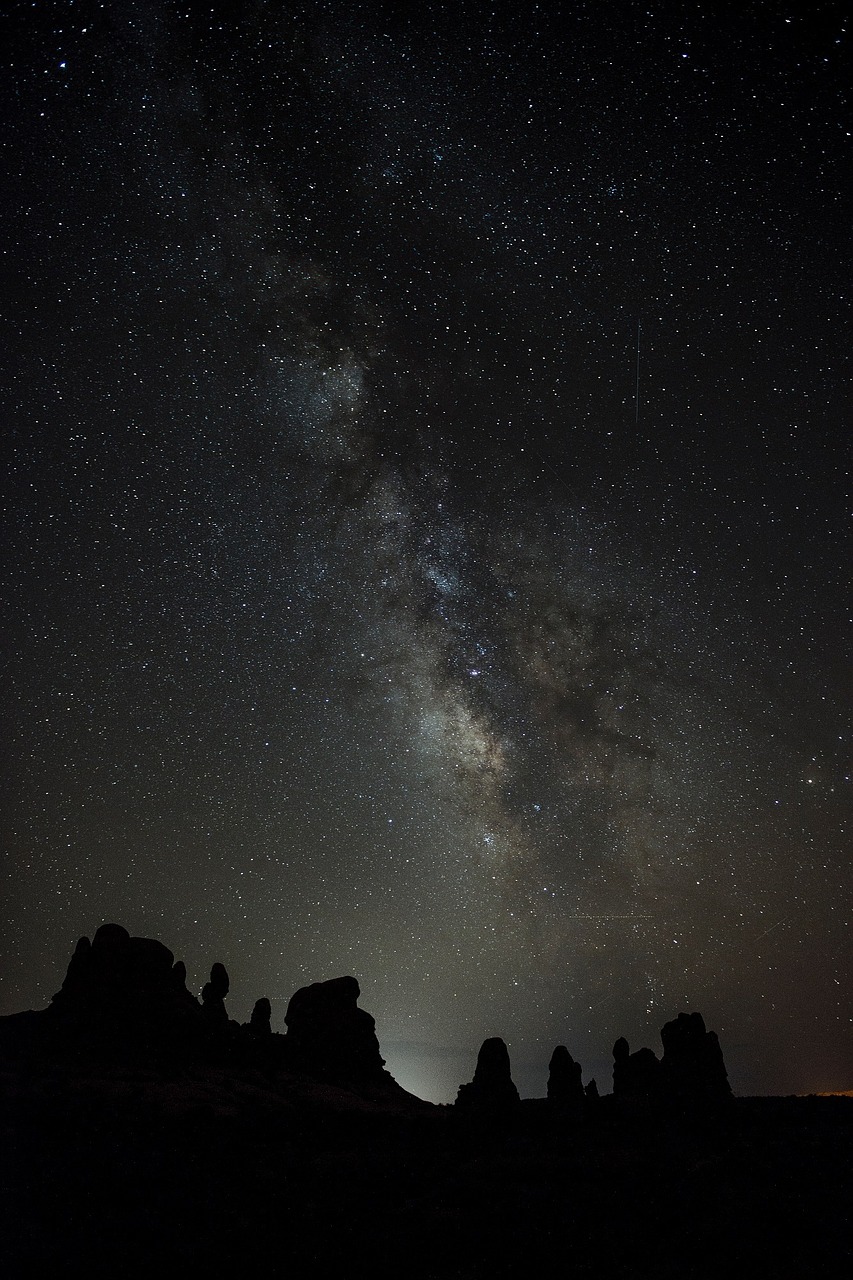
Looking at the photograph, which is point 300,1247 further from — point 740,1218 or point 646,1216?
point 740,1218

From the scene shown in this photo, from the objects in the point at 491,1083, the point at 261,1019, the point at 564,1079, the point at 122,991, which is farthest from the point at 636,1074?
the point at 122,991

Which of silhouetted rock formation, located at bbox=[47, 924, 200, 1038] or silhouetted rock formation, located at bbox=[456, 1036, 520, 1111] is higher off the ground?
silhouetted rock formation, located at bbox=[47, 924, 200, 1038]

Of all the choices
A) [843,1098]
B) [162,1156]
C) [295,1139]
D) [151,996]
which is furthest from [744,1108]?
[151,996]

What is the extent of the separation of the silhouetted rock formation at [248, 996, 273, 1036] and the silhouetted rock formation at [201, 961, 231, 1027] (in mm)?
3080

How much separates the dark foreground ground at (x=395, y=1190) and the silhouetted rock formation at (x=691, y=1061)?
438 centimetres

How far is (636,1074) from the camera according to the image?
4784cm

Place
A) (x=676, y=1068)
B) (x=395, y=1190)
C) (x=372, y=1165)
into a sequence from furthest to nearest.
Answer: (x=676, y=1068)
(x=372, y=1165)
(x=395, y=1190)

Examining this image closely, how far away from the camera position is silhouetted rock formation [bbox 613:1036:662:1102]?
45.4 meters

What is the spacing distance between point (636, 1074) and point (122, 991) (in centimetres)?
4230

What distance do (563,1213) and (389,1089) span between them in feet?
123

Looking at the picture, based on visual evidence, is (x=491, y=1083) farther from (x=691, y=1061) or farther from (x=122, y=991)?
(x=122, y=991)

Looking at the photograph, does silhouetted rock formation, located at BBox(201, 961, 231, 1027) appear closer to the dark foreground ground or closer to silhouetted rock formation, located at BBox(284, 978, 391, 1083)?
silhouetted rock formation, located at BBox(284, 978, 391, 1083)

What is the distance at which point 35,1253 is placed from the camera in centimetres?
2003

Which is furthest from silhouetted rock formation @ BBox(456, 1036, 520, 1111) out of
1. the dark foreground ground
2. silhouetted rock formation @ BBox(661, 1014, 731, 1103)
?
silhouetted rock formation @ BBox(661, 1014, 731, 1103)
